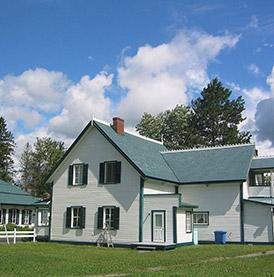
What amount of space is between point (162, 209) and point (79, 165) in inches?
306

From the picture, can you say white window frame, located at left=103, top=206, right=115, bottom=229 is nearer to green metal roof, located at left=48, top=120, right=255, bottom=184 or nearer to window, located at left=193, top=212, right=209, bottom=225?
green metal roof, located at left=48, top=120, right=255, bottom=184

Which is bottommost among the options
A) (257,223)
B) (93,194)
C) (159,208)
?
(257,223)

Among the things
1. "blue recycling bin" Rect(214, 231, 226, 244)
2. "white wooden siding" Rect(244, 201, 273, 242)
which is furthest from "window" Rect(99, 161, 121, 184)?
"white wooden siding" Rect(244, 201, 273, 242)

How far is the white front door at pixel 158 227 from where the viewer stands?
92.9ft

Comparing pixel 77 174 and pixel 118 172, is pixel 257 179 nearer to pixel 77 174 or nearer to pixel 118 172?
pixel 118 172

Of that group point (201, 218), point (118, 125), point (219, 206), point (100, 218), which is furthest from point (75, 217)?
point (219, 206)

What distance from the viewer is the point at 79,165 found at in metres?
32.9

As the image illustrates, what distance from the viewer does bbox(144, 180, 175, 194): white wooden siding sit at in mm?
30125

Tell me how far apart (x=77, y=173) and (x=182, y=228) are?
9060mm

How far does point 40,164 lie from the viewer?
68500 millimetres

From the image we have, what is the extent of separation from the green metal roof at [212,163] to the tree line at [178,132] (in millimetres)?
23997

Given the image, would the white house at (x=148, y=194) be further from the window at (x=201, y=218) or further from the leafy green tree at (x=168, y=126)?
the leafy green tree at (x=168, y=126)

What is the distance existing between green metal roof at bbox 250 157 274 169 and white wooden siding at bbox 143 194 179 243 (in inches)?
336

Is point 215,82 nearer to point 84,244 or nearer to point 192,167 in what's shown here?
point 192,167
